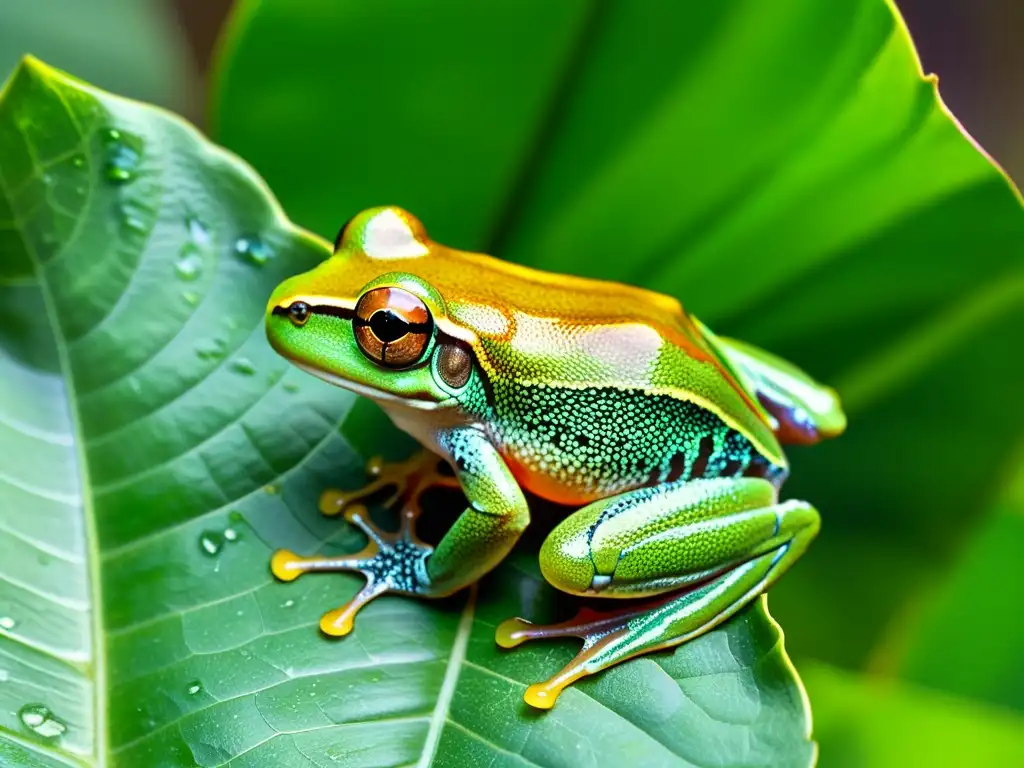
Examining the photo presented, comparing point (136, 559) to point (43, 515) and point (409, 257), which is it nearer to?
point (43, 515)

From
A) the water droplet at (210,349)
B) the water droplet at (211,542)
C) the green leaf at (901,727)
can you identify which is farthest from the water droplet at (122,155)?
the green leaf at (901,727)

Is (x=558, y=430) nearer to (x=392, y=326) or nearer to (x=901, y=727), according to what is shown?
(x=392, y=326)

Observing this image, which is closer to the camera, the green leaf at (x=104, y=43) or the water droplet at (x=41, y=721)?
the water droplet at (x=41, y=721)

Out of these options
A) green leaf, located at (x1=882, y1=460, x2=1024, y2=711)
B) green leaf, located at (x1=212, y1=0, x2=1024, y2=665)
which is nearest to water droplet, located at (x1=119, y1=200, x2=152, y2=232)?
green leaf, located at (x1=212, y1=0, x2=1024, y2=665)

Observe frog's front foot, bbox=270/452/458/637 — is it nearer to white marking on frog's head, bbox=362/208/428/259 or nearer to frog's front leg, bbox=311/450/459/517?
frog's front leg, bbox=311/450/459/517

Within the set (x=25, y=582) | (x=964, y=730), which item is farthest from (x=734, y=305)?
Result: (x=25, y=582)

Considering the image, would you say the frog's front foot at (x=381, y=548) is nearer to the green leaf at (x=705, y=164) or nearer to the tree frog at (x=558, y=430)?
the tree frog at (x=558, y=430)

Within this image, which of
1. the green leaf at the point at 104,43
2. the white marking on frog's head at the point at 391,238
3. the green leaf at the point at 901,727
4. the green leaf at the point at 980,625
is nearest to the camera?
the white marking on frog's head at the point at 391,238
